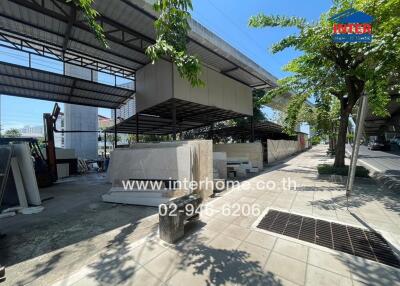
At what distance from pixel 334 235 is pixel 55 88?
14731 millimetres

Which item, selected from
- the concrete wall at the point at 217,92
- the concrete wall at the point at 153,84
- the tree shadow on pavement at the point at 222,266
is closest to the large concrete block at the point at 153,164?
the tree shadow on pavement at the point at 222,266

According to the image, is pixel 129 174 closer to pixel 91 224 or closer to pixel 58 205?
pixel 58 205

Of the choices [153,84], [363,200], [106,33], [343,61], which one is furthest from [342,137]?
[106,33]

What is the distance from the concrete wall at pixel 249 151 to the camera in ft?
46.0

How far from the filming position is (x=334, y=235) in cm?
390

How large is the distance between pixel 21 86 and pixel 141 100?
256 inches

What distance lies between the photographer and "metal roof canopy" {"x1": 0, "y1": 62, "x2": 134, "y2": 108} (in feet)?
33.3

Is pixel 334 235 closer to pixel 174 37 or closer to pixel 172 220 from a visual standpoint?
pixel 172 220

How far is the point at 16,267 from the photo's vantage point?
3264mm

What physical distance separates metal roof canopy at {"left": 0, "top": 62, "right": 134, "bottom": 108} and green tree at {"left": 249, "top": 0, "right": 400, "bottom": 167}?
9.48 metres

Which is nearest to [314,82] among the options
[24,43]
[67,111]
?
[24,43]

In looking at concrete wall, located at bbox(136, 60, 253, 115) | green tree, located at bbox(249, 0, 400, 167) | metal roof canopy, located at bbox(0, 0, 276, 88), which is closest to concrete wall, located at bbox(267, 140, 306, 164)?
concrete wall, located at bbox(136, 60, 253, 115)

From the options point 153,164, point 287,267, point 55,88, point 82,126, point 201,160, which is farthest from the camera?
point 82,126

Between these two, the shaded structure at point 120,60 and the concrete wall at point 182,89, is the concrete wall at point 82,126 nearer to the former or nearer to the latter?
the shaded structure at point 120,60
